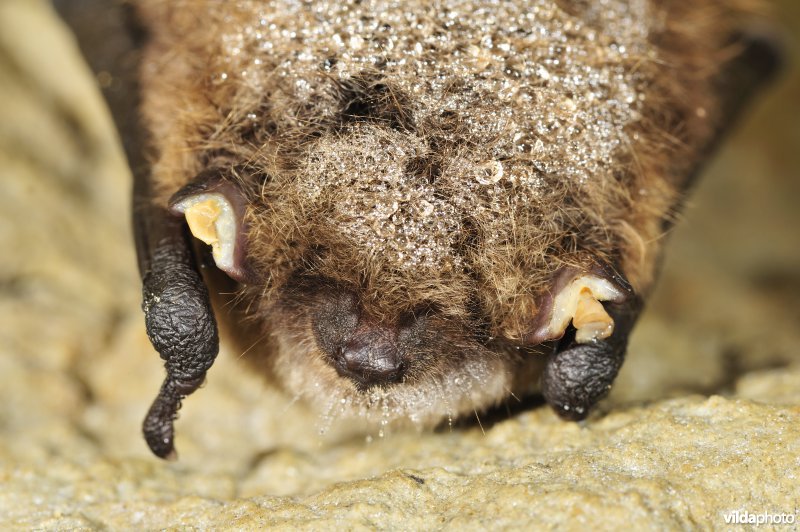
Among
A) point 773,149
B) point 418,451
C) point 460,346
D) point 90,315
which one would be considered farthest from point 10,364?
point 773,149

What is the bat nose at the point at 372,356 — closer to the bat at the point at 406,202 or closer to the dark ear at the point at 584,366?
the bat at the point at 406,202

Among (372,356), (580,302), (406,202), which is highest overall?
(406,202)

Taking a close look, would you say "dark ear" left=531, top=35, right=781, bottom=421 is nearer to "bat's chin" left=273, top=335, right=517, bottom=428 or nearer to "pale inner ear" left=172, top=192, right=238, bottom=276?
"bat's chin" left=273, top=335, right=517, bottom=428

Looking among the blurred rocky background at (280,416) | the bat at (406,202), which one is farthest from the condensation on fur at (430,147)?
the blurred rocky background at (280,416)

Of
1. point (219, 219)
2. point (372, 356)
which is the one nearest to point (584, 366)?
point (372, 356)

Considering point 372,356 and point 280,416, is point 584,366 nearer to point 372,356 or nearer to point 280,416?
point 372,356

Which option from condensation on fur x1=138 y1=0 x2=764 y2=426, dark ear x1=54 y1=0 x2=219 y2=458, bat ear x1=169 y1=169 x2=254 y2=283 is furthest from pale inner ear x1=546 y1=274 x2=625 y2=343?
dark ear x1=54 y1=0 x2=219 y2=458

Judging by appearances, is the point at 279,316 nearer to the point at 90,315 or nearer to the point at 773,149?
the point at 90,315
